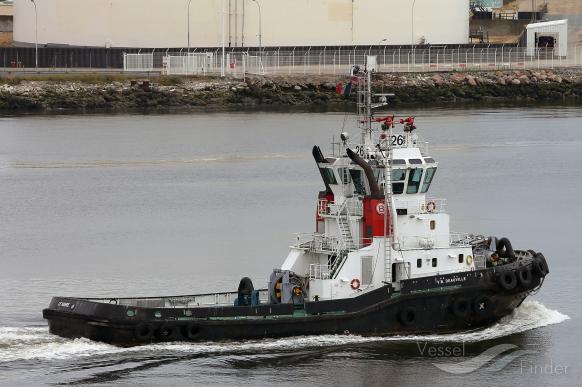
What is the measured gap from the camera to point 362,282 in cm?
2947

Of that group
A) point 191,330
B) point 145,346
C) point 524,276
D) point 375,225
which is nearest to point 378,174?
point 375,225

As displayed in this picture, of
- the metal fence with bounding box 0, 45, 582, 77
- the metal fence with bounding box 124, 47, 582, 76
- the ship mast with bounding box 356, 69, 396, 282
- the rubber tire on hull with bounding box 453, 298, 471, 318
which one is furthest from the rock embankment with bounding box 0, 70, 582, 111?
the rubber tire on hull with bounding box 453, 298, 471, 318

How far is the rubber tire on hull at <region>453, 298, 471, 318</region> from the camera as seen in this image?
97.6ft

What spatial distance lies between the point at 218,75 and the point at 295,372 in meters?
67.5

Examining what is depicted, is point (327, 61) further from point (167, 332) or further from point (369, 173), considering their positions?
point (167, 332)

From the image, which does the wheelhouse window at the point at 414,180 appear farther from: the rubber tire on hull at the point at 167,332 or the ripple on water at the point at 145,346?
the rubber tire on hull at the point at 167,332

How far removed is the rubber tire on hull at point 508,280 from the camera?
98.6 feet

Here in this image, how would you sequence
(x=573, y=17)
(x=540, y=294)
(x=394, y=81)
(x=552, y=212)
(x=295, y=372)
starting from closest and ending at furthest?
(x=295, y=372) → (x=540, y=294) → (x=552, y=212) → (x=394, y=81) → (x=573, y=17)

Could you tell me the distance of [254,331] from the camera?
28.7m

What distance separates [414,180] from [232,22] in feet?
235

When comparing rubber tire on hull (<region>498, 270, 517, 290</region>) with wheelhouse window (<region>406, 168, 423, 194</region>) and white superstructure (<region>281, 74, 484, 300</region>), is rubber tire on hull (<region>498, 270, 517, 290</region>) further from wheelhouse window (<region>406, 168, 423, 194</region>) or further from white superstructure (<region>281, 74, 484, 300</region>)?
wheelhouse window (<region>406, 168, 423, 194</region>)

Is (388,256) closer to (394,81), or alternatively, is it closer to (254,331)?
(254,331)

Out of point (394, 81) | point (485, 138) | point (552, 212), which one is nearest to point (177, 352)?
point (552, 212)

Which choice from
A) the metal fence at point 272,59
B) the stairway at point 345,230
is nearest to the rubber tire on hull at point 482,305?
the stairway at point 345,230
